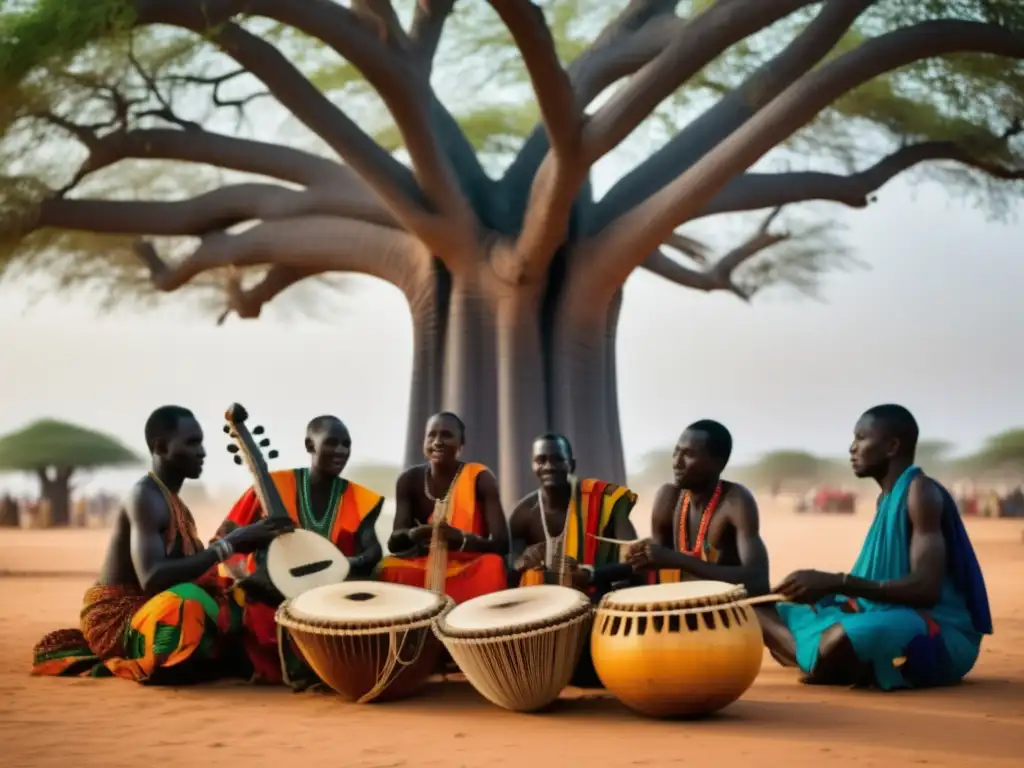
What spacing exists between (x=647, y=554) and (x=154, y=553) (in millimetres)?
2268

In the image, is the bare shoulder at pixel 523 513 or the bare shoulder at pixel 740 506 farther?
the bare shoulder at pixel 523 513

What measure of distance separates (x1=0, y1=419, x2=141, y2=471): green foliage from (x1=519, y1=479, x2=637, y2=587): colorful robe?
3655 centimetres

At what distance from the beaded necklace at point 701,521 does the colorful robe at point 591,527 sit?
0.94ft

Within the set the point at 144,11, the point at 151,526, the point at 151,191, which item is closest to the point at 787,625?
the point at 151,526

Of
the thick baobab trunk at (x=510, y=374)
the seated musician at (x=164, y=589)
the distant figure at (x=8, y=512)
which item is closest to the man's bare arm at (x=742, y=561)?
the seated musician at (x=164, y=589)

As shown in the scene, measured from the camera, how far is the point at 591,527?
682cm

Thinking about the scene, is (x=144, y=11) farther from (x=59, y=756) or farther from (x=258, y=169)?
(x=59, y=756)

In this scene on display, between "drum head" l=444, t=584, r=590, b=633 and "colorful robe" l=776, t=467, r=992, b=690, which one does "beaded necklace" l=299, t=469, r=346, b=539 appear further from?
"colorful robe" l=776, t=467, r=992, b=690

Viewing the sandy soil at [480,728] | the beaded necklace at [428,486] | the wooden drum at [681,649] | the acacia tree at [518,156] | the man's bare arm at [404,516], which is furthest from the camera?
the acacia tree at [518,156]

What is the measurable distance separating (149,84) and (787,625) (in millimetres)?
9100

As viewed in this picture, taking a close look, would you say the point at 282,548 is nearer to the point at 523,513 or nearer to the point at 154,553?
the point at 154,553

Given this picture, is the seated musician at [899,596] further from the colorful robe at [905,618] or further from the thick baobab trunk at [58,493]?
the thick baobab trunk at [58,493]

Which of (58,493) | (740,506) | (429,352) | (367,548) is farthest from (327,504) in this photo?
(58,493)

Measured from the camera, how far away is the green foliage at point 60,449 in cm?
4119
